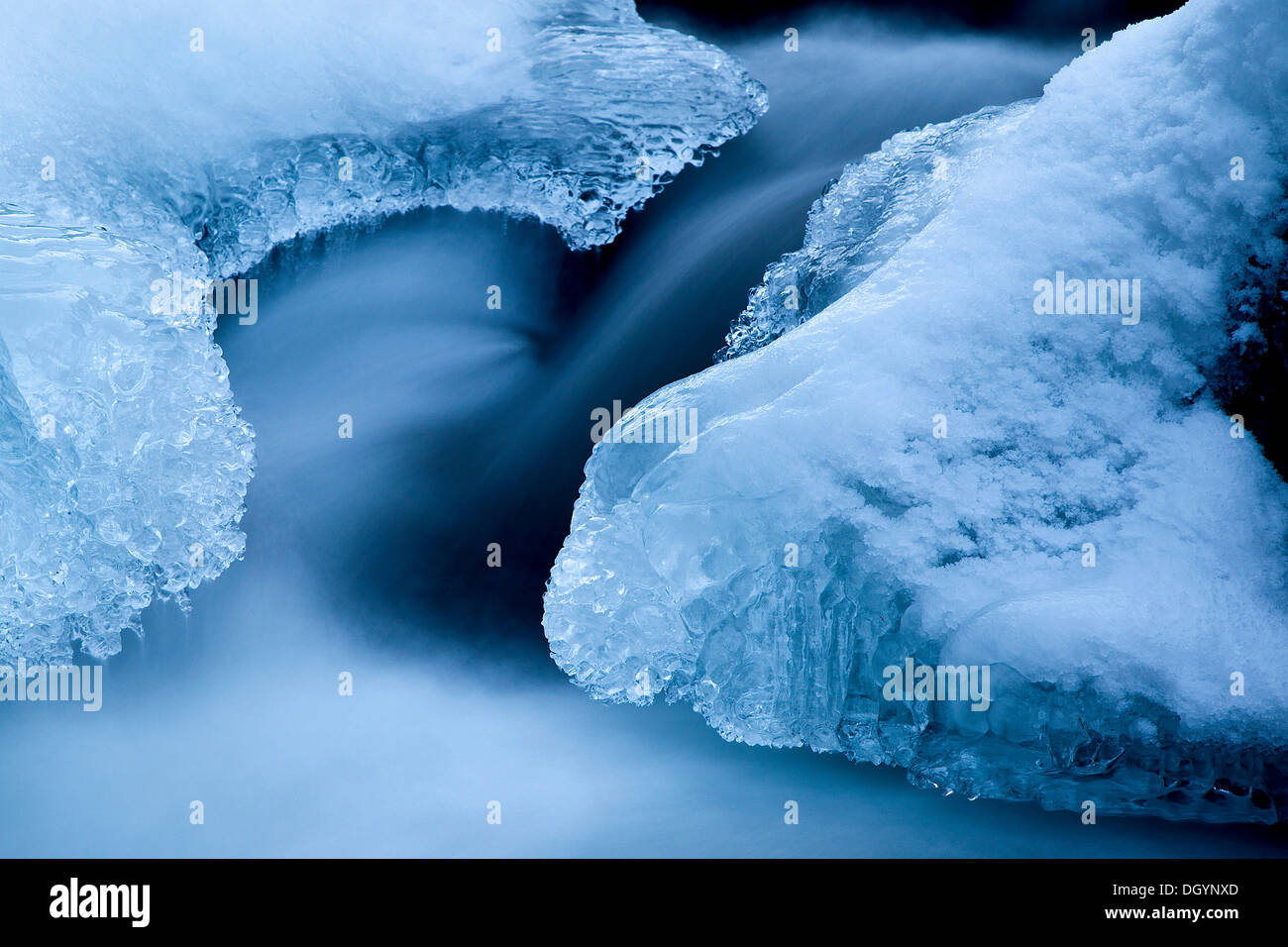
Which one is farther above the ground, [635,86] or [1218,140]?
[635,86]

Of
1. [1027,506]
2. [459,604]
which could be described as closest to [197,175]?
[459,604]

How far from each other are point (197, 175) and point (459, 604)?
4.65 feet

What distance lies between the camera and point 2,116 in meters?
2.95

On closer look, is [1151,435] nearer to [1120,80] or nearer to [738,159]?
[1120,80]

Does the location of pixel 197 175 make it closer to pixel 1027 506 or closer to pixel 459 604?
pixel 459 604

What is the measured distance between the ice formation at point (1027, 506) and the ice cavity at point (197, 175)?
993mm

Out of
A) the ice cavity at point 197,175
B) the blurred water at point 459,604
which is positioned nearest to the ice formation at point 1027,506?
the blurred water at point 459,604

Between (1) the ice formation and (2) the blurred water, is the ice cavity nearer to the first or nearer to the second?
(2) the blurred water

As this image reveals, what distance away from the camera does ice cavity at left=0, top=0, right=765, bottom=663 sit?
234 cm

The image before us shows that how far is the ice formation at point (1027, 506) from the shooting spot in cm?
191

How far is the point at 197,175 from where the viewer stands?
310cm

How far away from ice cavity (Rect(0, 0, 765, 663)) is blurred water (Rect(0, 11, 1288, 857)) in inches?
7.3

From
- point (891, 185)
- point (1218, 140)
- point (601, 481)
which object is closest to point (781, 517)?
point (601, 481)

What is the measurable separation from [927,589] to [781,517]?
28 centimetres
